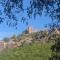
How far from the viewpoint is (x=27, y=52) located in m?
19.3

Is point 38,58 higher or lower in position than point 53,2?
lower

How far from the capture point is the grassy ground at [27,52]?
18078 mm

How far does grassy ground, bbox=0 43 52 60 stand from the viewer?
18078mm

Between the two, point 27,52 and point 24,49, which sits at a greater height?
point 24,49

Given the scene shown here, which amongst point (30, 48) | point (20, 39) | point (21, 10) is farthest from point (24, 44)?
point (21, 10)

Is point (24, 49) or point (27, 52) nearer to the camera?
point (27, 52)

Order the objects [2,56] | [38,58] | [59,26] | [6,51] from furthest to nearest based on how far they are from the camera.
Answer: [6,51]
[2,56]
[38,58]
[59,26]

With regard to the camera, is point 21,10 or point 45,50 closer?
point 21,10

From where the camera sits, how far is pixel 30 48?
19672 millimetres

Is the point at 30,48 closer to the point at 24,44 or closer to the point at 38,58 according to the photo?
the point at 24,44

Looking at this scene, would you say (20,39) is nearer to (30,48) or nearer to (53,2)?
(30,48)

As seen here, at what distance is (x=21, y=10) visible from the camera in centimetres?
1167

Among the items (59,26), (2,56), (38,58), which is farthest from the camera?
(2,56)

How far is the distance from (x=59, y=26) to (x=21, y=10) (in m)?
1.26
